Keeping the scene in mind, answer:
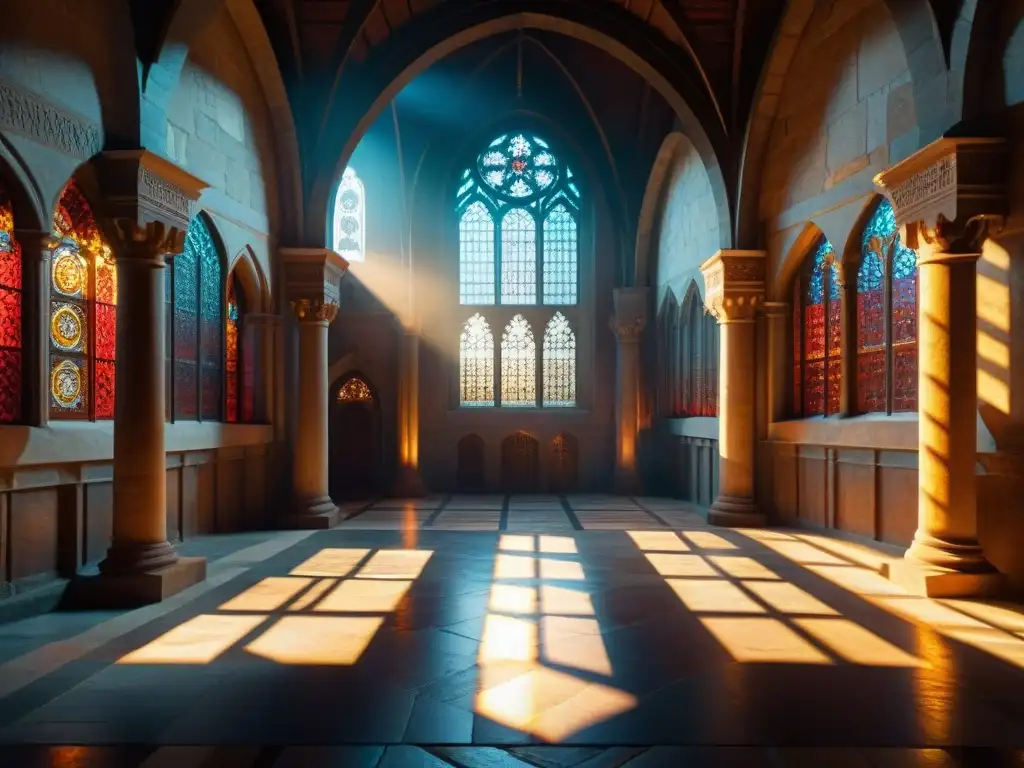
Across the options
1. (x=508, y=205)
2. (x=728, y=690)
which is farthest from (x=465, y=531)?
(x=508, y=205)

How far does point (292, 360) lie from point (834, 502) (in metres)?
7.79

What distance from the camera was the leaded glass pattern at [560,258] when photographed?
57.1 feet

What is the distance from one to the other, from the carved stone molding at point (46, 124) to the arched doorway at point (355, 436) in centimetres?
995

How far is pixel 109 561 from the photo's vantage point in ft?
22.3

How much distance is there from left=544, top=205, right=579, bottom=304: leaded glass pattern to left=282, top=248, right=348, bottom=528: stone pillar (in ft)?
22.7

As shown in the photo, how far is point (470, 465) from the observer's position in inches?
668

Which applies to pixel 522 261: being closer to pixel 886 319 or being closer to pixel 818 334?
pixel 818 334

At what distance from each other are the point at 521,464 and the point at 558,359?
8.08ft

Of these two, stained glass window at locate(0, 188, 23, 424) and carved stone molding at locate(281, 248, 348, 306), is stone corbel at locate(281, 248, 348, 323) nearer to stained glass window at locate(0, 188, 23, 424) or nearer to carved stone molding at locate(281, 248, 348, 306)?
carved stone molding at locate(281, 248, 348, 306)

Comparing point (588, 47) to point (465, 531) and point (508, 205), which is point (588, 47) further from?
point (465, 531)

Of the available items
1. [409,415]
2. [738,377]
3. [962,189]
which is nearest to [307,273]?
[409,415]

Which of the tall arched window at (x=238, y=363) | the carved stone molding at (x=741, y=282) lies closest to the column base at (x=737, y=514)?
the carved stone molding at (x=741, y=282)

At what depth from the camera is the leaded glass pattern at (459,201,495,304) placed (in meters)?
17.3

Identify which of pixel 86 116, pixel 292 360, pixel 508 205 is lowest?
pixel 292 360
